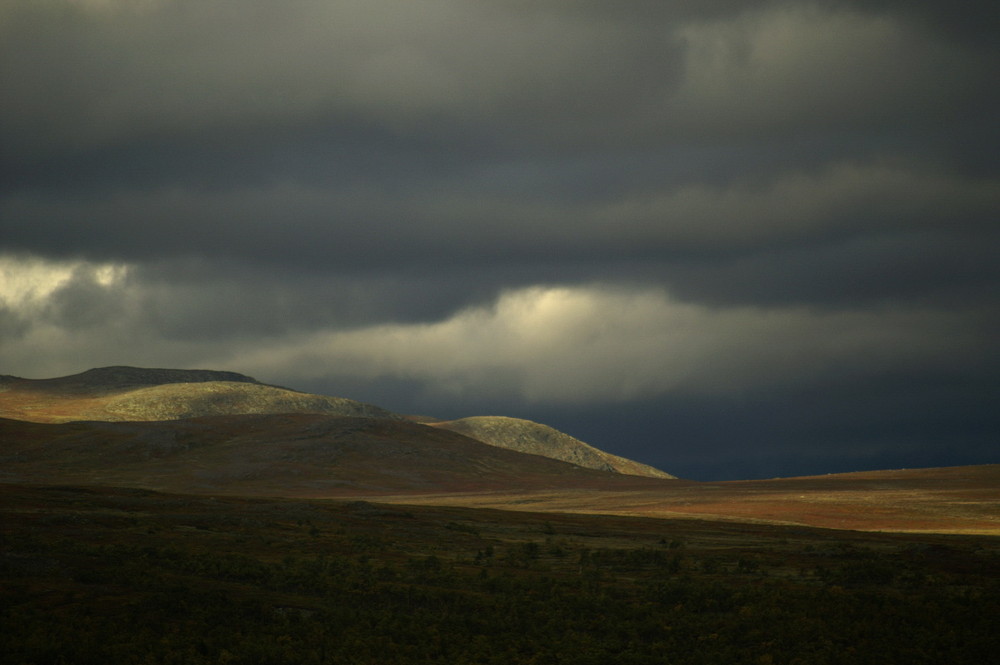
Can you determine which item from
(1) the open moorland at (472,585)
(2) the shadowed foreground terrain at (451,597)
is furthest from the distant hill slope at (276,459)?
(2) the shadowed foreground terrain at (451,597)

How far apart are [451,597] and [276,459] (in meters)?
125

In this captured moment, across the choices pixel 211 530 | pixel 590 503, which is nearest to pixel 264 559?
pixel 211 530

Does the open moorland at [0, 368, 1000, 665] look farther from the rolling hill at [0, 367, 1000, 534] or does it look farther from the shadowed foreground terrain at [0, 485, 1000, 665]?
the rolling hill at [0, 367, 1000, 534]

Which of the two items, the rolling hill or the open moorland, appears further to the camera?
the rolling hill

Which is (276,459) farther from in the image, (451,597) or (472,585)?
(451,597)

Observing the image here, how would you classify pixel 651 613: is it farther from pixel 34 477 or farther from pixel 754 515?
pixel 34 477

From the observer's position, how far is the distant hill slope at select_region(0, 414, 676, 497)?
136 meters

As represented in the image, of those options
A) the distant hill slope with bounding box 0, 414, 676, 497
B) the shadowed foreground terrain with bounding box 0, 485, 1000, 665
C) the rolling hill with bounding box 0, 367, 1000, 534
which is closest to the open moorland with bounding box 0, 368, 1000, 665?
the shadowed foreground terrain with bounding box 0, 485, 1000, 665

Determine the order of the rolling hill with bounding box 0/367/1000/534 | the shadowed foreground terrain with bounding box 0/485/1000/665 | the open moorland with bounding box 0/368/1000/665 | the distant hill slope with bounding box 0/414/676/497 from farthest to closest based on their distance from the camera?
the distant hill slope with bounding box 0/414/676/497, the rolling hill with bounding box 0/367/1000/534, the open moorland with bounding box 0/368/1000/665, the shadowed foreground terrain with bounding box 0/485/1000/665

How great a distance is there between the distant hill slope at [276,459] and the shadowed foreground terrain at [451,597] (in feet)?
260

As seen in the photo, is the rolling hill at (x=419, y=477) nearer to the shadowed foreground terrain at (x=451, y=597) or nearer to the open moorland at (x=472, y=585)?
the open moorland at (x=472, y=585)

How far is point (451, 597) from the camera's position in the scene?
123ft

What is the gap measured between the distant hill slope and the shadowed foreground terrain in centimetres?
7923

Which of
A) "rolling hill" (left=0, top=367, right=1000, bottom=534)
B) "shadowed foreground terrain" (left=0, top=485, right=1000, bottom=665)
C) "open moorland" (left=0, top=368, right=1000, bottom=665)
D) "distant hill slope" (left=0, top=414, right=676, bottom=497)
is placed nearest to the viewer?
"shadowed foreground terrain" (left=0, top=485, right=1000, bottom=665)
